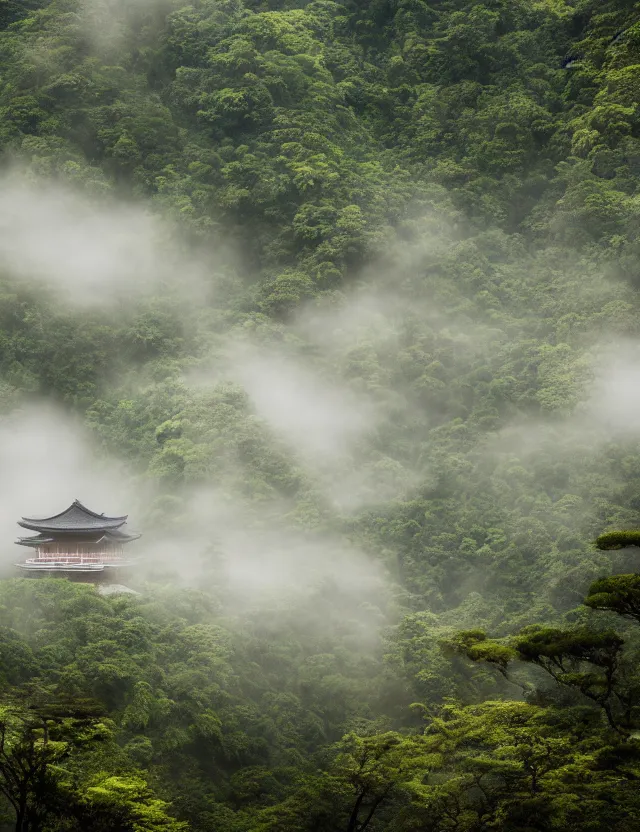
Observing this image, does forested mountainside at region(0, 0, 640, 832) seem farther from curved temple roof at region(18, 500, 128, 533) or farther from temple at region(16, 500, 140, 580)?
curved temple roof at region(18, 500, 128, 533)

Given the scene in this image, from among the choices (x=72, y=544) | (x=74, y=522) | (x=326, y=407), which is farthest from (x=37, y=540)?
(x=326, y=407)

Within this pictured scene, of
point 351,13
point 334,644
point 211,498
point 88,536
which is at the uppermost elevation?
point 351,13

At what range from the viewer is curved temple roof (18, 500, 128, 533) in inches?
1079

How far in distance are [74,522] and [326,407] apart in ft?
56.1

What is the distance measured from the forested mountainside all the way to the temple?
2.00 meters

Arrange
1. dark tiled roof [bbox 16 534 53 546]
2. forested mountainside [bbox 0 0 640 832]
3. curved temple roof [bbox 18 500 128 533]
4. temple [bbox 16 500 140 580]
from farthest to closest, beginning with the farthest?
dark tiled roof [bbox 16 534 53 546] → temple [bbox 16 500 140 580] → curved temple roof [bbox 18 500 128 533] → forested mountainside [bbox 0 0 640 832]

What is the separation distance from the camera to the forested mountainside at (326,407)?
20281 millimetres

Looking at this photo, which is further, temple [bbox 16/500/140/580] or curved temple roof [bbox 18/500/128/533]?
temple [bbox 16/500/140/580]

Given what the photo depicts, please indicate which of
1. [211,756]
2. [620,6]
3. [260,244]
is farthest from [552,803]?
[620,6]

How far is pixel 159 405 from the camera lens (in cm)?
4231

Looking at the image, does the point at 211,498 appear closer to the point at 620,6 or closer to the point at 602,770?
the point at 602,770

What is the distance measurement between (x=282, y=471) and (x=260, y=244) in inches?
678

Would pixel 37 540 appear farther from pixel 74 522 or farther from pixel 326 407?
pixel 326 407

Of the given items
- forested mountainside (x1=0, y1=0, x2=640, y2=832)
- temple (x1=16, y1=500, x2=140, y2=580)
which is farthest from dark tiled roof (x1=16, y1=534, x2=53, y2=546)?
forested mountainside (x1=0, y1=0, x2=640, y2=832)
